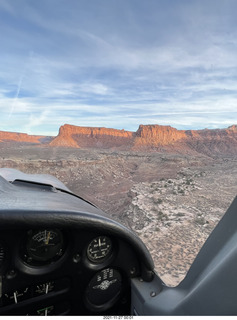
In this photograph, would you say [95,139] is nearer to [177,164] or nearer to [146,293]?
[177,164]

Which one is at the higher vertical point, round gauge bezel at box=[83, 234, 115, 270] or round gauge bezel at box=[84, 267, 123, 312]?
round gauge bezel at box=[83, 234, 115, 270]

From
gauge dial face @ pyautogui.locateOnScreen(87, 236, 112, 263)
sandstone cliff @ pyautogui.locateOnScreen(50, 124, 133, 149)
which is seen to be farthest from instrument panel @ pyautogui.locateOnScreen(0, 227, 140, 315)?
sandstone cliff @ pyautogui.locateOnScreen(50, 124, 133, 149)

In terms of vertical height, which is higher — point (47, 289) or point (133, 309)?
point (47, 289)

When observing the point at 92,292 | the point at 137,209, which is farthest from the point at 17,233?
the point at 137,209

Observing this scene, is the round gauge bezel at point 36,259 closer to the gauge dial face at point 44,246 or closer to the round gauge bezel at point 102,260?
Result: the gauge dial face at point 44,246

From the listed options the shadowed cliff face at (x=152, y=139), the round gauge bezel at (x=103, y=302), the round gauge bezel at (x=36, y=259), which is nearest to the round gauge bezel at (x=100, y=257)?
the round gauge bezel at (x=103, y=302)

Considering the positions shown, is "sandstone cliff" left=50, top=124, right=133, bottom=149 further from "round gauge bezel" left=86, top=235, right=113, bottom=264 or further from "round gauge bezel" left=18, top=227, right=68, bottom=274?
"round gauge bezel" left=18, top=227, right=68, bottom=274

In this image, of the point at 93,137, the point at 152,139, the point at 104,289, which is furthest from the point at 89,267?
the point at 93,137
